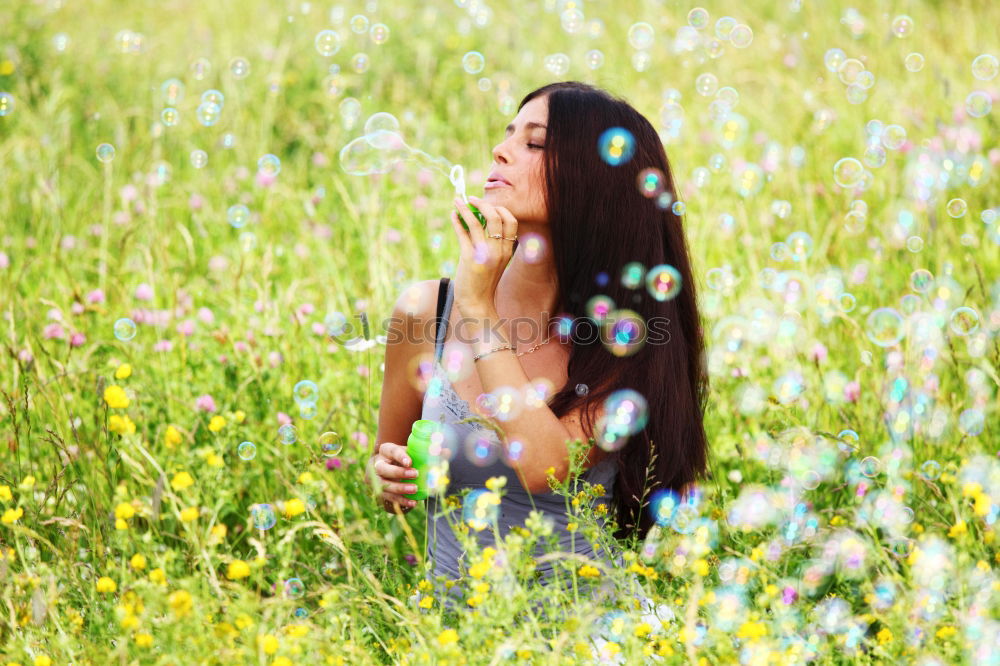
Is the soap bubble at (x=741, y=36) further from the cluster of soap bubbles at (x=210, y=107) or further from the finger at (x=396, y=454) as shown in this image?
the finger at (x=396, y=454)

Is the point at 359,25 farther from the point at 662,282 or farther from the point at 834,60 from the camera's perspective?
the point at 662,282

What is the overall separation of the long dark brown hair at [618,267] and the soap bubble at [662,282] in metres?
0.01

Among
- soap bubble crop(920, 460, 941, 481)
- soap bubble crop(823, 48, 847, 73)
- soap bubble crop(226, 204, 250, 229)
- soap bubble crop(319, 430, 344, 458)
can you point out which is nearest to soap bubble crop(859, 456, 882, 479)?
soap bubble crop(920, 460, 941, 481)

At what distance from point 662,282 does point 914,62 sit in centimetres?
380

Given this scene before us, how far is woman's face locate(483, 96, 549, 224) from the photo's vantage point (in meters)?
2.22

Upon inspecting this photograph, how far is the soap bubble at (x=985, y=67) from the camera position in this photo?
16.5ft

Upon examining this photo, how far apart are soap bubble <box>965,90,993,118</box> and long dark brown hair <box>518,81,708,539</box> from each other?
3000 mm

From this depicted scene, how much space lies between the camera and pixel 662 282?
7.75ft

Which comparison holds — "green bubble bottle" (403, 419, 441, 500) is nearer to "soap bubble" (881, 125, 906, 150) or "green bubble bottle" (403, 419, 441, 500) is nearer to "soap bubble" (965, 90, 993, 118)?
"soap bubble" (881, 125, 906, 150)

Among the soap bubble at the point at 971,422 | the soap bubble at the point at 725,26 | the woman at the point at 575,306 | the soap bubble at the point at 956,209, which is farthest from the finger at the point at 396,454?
the soap bubble at the point at 725,26

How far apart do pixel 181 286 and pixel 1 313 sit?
0.62 metres

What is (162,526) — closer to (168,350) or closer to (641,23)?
(168,350)

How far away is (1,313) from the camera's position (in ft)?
10.7

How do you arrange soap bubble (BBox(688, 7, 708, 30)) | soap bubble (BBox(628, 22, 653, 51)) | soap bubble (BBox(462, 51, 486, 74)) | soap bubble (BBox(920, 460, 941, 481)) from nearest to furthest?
1. soap bubble (BBox(920, 460, 941, 481))
2. soap bubble (BBox(462, 51, 486, 74))
3. soap bubble (BBox(628, 22, 653, 51))
4. soap bubble (BBox(688, 7, 708, 30))
